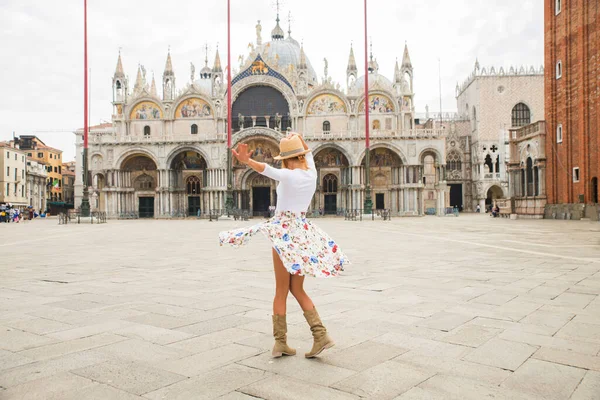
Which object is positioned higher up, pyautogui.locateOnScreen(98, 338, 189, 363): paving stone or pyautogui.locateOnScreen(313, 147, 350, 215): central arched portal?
pyautogui.locateOnScreen(313, 147, 350, 215): central arched portal

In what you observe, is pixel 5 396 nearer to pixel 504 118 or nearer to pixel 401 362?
pixel 401 362

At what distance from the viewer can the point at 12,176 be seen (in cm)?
5800

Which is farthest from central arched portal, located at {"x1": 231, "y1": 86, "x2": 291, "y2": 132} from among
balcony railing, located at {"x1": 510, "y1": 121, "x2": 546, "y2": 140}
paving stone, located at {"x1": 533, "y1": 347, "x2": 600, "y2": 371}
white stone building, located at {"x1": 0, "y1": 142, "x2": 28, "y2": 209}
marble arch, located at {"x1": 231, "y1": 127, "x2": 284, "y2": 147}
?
paving stone, located at {"x1": 533, "y1": 347, "x2": 600, "y2": 371}

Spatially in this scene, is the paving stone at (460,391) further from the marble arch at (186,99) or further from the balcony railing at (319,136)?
the marble arch at (186,99)

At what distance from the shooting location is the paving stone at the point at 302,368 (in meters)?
3.54

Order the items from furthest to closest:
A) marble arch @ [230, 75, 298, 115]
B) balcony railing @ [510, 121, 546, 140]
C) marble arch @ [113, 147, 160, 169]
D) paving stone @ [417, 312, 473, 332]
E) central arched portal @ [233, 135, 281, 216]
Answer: marble arch @ [230, 75, 298, 115] → central arched portal @ [233, 135, 281, 216] → marble arch @ [113, 147, 160, 169] → balcony railing @ [510, 121, 546, 140] → paving stone @ [417, 312, 473, 332]

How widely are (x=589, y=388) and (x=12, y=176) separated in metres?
64.6

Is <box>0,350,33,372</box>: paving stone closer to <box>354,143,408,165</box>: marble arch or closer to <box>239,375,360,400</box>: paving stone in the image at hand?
<box>239,375,360,400</box>: paving stone

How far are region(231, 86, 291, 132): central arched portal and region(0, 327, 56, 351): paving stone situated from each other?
144ft

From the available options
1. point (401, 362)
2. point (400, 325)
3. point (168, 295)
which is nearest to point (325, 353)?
point (401, 362)

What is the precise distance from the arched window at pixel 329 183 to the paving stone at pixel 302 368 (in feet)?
144

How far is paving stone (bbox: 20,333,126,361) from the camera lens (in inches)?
160

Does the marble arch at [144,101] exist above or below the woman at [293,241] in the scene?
above

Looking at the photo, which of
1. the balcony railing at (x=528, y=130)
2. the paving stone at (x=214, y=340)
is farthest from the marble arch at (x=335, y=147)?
the paving stone at (x=214, y=340)
